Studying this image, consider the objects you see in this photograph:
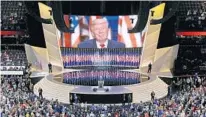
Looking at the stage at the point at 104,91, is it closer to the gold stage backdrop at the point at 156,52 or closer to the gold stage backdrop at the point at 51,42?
the gold stage backdrop at the point at 51,42

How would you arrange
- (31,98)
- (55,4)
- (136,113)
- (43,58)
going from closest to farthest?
(136,113) < (31,98) < (55,4) < (43,58)

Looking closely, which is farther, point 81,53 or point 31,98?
point 81,53

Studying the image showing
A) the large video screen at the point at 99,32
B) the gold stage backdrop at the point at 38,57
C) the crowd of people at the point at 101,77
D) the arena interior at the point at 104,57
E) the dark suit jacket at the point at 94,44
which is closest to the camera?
the arena interior at the point at 104,57

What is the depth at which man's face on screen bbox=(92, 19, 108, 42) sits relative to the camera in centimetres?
4619

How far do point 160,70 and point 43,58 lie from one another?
7.81 meters

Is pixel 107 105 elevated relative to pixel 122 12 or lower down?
lower down

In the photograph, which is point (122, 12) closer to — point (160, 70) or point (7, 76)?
point (160, 70)

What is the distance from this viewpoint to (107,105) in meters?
40.9

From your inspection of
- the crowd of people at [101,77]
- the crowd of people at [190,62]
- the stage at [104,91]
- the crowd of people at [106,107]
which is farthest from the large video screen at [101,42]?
the crowd of people at [106,107]

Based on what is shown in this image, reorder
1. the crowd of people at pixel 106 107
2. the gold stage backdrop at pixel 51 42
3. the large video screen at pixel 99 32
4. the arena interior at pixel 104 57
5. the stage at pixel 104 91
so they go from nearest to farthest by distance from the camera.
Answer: the crowd of people at pixel 106 107 < the stage at pixel 104 91 < the arena interior at pixel 104 57 < the large video screen at pixel 99 32 < the gold stage backdrop at pixel 51 42

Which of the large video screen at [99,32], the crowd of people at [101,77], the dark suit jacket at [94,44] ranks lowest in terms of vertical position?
the crowd of people at [101,77]

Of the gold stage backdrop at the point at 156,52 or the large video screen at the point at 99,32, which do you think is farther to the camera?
the gold stage backdrop at the point at 156,52

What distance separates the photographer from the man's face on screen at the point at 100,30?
46.2 metres

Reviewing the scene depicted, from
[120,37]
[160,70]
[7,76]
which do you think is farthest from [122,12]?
[7,76]
